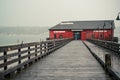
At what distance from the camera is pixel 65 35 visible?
70.2m

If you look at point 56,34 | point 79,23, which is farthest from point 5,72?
point 79,23

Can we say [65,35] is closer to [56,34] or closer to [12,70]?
[56,34]

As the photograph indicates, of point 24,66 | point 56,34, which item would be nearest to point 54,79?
point 24,66

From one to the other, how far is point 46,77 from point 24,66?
256 cm

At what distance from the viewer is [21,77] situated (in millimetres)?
7988

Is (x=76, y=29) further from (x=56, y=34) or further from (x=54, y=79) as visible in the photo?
(x=54, y=79)

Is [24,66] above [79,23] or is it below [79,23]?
below

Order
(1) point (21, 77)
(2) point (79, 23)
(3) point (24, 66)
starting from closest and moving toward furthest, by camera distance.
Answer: (1) point (21, 77)
(3) point (24, 66)
(2) point (79, 23)

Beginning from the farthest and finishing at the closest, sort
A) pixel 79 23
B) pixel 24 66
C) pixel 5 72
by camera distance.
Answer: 1. pixel 79 23
2. pixel 24 66
3. pixel 5 72

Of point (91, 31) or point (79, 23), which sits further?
point (79, 23)

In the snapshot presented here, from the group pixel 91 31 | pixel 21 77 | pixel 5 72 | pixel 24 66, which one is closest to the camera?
pixel 5 72

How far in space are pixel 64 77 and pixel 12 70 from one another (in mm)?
1882

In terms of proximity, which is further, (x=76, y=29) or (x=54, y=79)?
(x=76, y=29)

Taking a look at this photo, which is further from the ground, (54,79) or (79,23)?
(79,23)
